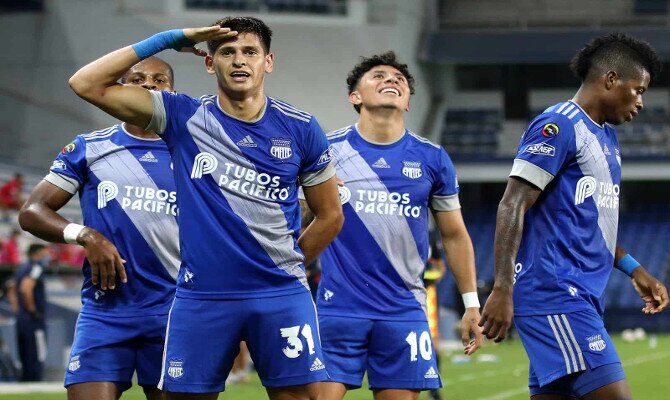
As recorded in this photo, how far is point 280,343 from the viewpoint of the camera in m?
Result: 5.39

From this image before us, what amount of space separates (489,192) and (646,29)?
6.75m

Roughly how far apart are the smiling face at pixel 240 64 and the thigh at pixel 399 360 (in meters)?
2.09

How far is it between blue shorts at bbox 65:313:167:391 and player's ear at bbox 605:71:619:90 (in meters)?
2.40

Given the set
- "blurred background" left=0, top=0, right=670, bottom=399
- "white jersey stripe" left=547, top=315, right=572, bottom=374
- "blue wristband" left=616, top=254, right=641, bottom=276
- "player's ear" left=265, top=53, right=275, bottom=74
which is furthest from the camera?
"blurred background" left=0, top=0, right=670, bottom=399

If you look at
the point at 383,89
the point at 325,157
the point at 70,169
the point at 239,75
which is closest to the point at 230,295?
the point at 325,157

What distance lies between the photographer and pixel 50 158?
2616cm

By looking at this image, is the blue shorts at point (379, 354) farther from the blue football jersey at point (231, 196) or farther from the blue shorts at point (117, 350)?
the blue football jersey at point (231, 196)

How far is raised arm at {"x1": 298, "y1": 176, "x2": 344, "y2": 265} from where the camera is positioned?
581 centimetres

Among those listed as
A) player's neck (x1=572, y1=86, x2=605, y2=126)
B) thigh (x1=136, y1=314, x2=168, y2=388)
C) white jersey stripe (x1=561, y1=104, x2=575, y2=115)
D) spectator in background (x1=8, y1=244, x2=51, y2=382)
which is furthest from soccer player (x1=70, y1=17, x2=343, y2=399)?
spectator in background (x1=8, y1=244, x2=51, y2=382)

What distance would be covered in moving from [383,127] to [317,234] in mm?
1725

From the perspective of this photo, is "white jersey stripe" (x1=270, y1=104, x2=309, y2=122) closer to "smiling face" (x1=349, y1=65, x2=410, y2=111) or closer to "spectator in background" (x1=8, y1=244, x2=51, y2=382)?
"smiling face" (x1=349, y1=65, x2=410, y2=111)

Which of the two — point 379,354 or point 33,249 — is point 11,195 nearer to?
point 33,249

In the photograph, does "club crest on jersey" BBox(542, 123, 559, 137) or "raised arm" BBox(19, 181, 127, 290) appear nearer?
"club crest on jersey" BBox(542, 123, 559, 137)

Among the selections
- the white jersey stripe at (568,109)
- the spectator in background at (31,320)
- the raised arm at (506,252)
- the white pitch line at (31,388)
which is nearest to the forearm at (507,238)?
the raised arm at (506,252)
